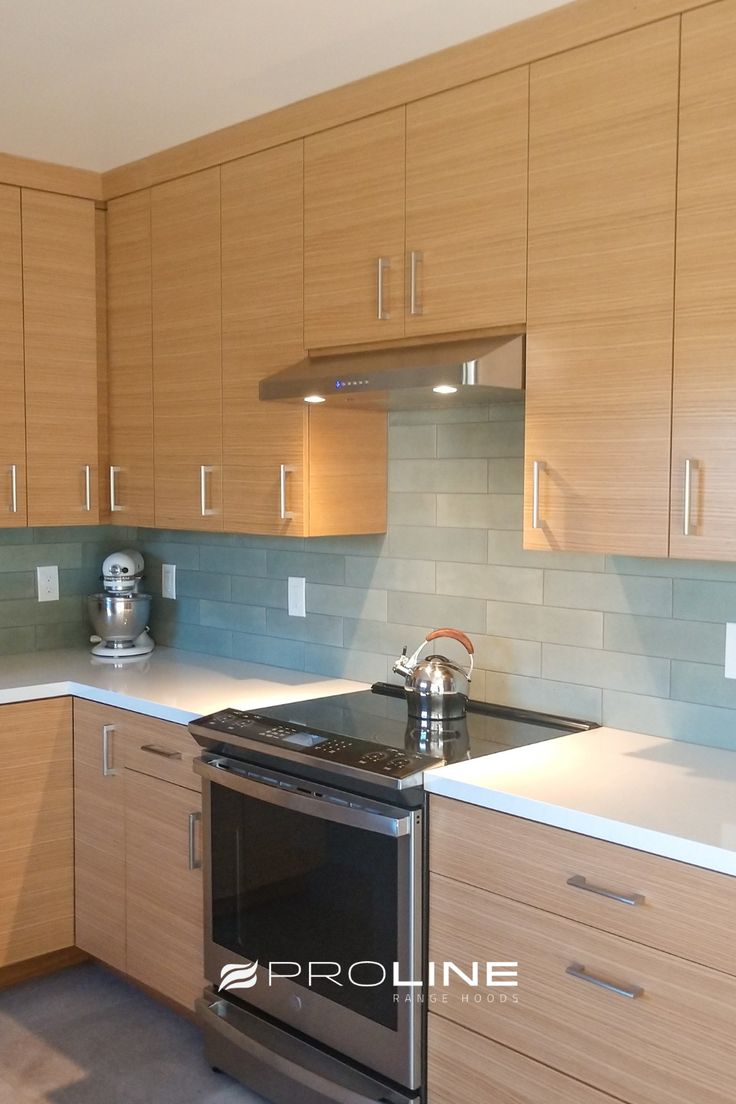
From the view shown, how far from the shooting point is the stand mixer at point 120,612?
3.52 meters

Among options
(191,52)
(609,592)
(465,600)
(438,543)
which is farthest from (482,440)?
(191,52)

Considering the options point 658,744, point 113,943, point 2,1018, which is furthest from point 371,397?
point 2,1018

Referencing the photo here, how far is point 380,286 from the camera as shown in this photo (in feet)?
Answer: 8.34

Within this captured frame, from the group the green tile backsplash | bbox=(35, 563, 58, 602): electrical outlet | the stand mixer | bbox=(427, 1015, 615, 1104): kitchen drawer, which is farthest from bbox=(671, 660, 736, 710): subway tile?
bbox=(35, 563, 58, 602): electrical outlet

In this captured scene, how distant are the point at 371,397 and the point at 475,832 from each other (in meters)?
1.06

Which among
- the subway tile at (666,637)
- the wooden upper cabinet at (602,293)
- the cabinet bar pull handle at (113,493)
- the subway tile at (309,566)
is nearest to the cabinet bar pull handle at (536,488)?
the wooden upper cabinet at (602,293)

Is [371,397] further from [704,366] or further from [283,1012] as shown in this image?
[283,1012]

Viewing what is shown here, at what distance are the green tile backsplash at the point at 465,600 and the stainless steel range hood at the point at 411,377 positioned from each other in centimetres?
22

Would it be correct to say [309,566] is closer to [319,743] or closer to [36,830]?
[319,743]

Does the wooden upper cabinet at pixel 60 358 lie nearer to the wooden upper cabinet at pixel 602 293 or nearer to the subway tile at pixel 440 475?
the subway tile at pixel 440 475

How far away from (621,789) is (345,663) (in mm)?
1285

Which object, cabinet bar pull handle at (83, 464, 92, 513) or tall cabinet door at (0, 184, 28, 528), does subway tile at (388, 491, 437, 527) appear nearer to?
cabinet bar pull handle at (83, 464, 92, 513)

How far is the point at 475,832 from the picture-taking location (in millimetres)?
2025

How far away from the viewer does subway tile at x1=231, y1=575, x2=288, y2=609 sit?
11.0ft
